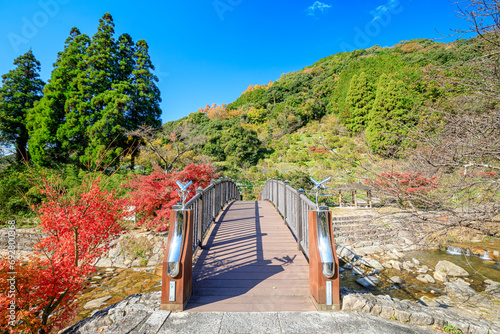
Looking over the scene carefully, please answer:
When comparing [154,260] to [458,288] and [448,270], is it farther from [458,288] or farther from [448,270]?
[448,270]

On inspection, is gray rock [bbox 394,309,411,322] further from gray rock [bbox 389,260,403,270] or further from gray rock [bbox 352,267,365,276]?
gray rock [bbox 389,260,403,270]

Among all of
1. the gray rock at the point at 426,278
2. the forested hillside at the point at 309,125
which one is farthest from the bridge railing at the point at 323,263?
the forested hillside at the point at 309,125

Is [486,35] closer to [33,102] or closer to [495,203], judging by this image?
[495,203]

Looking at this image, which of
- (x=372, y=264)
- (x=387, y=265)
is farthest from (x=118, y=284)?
(x=387, y=265)

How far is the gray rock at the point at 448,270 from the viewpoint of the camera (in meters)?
6.65

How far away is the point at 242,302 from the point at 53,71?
2167 cm

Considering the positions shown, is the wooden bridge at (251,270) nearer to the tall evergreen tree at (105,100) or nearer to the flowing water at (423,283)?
the flowing water at (423,283)

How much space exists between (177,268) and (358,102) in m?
30.6

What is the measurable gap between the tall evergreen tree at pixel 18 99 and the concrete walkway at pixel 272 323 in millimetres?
20394

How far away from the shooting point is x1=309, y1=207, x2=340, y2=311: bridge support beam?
260 centimetres

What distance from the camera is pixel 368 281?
638cm

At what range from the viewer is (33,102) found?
15969mm

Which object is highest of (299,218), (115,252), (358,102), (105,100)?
(358,102)

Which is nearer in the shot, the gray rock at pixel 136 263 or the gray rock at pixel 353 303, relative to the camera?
the gray rock at pixel 353 303
